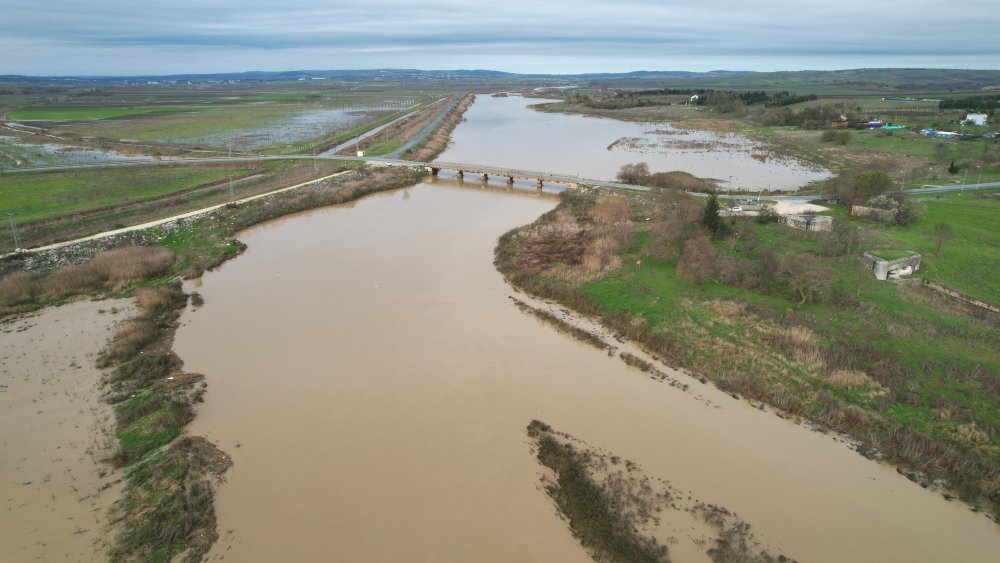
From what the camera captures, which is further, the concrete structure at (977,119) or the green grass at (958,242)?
the concrete structure at (977,119)

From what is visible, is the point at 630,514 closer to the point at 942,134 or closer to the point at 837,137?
the point at 837,137

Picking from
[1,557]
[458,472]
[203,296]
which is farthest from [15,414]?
[458,472]

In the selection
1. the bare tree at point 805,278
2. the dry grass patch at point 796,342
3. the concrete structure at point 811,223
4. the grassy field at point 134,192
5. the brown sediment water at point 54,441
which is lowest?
the brown sediment water at point 54,441

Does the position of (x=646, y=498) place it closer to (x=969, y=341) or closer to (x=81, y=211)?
(x=969, y=341)

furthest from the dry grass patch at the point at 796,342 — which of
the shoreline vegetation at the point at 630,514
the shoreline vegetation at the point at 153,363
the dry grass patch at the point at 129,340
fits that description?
the dry grass patch at the point at 129,340

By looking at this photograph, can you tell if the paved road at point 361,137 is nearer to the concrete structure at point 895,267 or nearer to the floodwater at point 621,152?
the floodwater at point 621,152

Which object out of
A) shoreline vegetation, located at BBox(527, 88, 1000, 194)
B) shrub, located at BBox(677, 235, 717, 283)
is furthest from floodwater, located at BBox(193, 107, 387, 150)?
shrub, located at BBox(677, 235, 717, 283)

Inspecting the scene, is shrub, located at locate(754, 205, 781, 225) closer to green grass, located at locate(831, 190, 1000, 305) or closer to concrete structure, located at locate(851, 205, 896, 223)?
green grass, located at locate(831, 190, 1000, 305)
